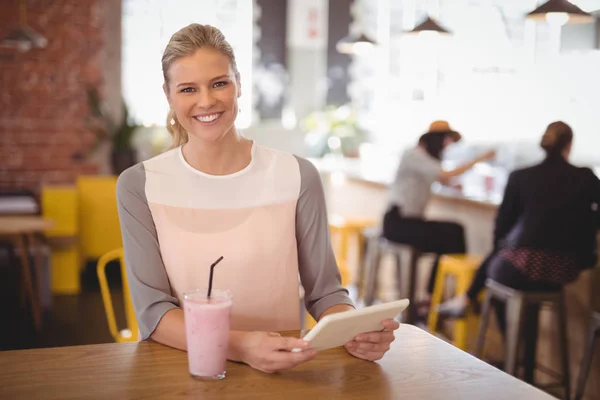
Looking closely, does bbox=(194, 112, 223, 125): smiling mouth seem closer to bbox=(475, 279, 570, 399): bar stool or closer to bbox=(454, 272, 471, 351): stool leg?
bbox=(475, 279, 570, 399): bar stool

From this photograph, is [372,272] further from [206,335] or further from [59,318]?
[206,335]

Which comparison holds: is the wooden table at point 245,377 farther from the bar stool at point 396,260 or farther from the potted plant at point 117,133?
the potted plant at point 117,133

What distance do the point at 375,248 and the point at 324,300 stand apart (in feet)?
10.1

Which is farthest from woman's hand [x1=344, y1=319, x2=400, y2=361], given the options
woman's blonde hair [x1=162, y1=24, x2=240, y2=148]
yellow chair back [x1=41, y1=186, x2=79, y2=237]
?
yellow chair back [x1=41, y1=186, x2=79, y2=237]

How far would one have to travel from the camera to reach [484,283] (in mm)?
3754

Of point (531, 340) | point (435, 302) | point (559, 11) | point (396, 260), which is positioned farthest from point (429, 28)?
point (531, 340)

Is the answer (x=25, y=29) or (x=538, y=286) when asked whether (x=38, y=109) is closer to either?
(x=25, y=29)

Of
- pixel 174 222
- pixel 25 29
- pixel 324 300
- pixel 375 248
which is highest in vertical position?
pixel 25 29

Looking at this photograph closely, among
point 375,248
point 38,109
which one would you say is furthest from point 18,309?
point 375,248

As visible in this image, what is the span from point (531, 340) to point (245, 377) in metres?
2.42

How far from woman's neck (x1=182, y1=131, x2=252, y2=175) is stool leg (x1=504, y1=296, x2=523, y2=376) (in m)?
1.85

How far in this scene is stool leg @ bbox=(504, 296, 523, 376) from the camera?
3156 millimetres

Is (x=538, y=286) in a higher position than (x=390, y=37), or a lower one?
lower

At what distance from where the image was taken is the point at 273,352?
4.17ft
